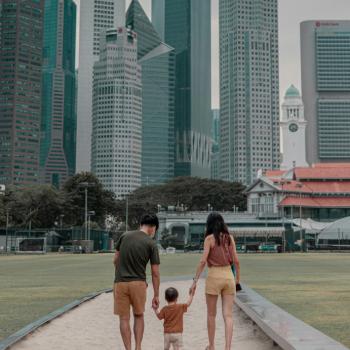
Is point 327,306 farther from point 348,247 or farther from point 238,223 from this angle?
point 238,223

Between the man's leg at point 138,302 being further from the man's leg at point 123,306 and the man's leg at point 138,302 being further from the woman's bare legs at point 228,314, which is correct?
the woman's bare legs at point 228,314

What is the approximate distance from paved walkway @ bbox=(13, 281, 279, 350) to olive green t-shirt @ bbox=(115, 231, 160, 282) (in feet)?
5.55

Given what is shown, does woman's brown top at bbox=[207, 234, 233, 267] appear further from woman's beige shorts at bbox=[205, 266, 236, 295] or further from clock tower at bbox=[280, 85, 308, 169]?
clock tower at bbox=[280, 85, 308, 169]

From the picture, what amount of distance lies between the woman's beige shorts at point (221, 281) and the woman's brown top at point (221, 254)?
8 cm

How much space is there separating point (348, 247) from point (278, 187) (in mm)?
22996

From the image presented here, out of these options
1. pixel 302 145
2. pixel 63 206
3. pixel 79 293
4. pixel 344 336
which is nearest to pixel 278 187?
pixel 63 206

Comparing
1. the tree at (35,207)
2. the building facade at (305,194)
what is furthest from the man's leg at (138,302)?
the building facade at (305,194)

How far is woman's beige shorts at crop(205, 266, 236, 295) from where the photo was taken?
898 centimetres

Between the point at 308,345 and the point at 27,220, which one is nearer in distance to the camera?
the point at 308,345

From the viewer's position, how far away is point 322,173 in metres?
115

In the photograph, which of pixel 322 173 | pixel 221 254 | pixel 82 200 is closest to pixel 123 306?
pixel 221 254

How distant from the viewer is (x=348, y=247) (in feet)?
290

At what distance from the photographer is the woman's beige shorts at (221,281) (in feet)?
29.5

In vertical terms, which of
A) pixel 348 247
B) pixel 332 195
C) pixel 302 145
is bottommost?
pixel 348 247
